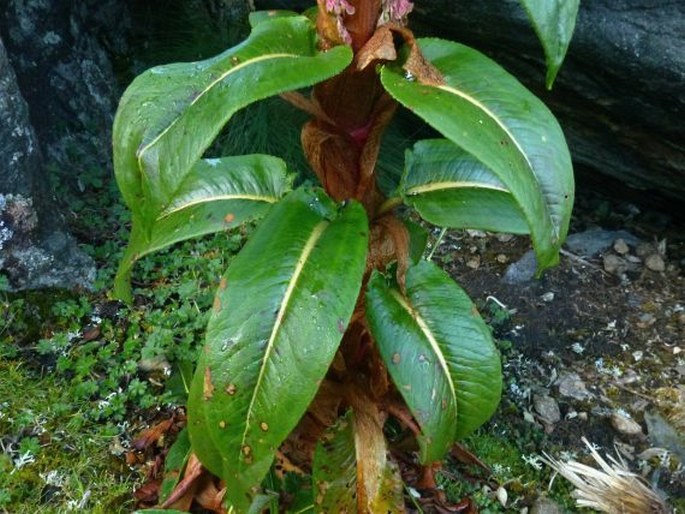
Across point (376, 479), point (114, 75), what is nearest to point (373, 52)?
point (376, 479)

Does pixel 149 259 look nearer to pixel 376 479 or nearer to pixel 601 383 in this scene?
pixel 376 479

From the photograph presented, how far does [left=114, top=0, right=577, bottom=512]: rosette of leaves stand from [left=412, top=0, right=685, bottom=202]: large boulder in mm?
1089

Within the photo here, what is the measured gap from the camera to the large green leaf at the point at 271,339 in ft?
4.23

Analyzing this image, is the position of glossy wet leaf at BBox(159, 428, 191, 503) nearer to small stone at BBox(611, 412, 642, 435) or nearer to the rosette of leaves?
the rosette of leaves

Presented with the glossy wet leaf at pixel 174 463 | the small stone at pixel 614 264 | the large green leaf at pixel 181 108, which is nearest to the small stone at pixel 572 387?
the small stone at pixel 614 264

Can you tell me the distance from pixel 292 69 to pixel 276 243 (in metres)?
0.33

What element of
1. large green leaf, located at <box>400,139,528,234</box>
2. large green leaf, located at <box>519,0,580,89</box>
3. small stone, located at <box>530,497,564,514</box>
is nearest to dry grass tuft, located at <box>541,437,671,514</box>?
small stone, located at <box>530,497,564,514</box>

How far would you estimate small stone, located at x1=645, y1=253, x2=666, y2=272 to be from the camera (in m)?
2.82

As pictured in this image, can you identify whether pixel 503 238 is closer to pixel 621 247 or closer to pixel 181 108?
pixel 621 247

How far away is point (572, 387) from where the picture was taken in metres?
2.38

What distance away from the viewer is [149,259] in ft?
8.82

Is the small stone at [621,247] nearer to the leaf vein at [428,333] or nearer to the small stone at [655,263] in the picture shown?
the small stone at [655,263]

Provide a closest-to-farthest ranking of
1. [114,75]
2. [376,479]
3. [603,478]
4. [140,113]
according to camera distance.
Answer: [140,113] < [376,479] < [603,478] < [114,75]

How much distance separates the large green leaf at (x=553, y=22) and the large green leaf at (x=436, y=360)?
2.05 ft
